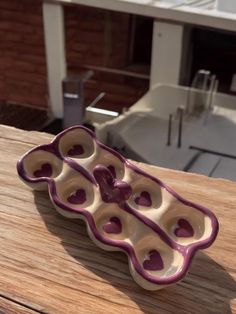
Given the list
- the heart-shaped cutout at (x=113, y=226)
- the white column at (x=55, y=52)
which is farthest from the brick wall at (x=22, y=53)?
the heart-shaped cutout at (x=113, y=226)

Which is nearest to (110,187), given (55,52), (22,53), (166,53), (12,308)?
(12,308)

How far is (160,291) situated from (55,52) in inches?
65.9

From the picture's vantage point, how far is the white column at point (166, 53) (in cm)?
174

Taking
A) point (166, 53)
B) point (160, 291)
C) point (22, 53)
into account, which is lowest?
point (22, 53)

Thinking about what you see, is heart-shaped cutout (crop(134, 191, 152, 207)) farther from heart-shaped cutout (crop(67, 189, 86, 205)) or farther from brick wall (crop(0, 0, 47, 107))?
brick wall (crop(0, 0, 47, 107))

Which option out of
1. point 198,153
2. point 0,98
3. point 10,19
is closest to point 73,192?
point 198,153

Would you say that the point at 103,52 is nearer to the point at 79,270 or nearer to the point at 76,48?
the point at 76,48

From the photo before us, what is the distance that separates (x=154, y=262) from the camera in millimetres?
377

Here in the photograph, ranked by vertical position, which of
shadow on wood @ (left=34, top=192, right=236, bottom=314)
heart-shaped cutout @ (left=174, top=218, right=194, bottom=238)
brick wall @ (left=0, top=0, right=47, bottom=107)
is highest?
heart-shaped cutout @ (left=174, top=218, right=194, bottom=238)

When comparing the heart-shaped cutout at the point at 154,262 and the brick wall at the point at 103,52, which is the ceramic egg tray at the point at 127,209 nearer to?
the heart-shaped cutout at the point at 154,262

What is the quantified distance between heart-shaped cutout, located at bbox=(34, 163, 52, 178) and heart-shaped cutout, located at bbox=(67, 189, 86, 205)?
0.13 feet

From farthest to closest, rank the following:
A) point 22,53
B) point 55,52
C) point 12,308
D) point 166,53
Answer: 1. point 22,53
2. point 55,52
3. point 166,53
4. point 12,308

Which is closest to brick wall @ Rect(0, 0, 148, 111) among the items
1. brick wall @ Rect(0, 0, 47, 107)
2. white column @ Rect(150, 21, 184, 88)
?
brick wall @ Rect(0, 0, 47, 107)

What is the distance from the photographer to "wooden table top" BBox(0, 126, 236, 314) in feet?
1.16
